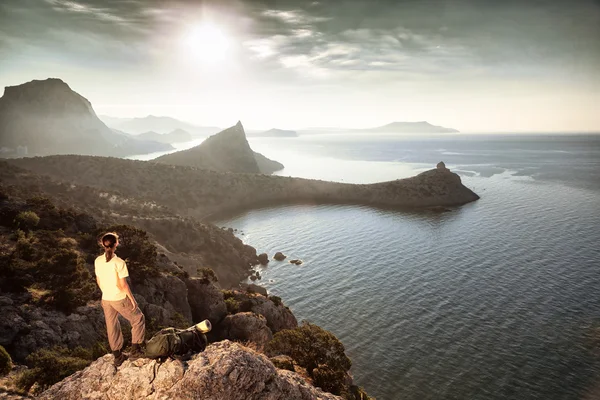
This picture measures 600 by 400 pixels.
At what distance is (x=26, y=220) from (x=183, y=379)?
34369mm

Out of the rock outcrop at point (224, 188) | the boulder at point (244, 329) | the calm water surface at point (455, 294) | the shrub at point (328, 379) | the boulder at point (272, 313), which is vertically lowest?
the calm water surface at point (455, 294)

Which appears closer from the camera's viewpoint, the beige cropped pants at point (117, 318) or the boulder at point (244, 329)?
the beige cropped pants at point (117, 318)

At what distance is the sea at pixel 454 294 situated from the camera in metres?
39.1

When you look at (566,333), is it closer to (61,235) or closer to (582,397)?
(582,397)

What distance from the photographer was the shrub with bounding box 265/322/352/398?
24686 mm

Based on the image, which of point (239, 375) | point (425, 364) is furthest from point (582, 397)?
point (239, 375)

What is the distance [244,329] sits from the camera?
1364 inches

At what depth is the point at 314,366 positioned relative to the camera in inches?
1057

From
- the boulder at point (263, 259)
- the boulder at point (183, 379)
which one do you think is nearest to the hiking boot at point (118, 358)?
the boulder at point (183, 379)

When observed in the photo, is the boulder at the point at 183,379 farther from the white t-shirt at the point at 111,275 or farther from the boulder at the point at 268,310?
the boulder at the point at 268,310

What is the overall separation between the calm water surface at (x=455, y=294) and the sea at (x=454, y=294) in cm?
19

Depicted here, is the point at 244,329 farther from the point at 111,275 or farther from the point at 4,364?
the point at 111,275

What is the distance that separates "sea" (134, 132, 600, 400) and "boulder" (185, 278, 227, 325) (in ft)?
61.5

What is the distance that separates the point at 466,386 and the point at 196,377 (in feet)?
127
